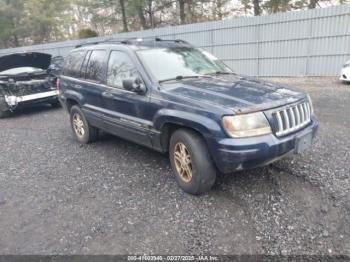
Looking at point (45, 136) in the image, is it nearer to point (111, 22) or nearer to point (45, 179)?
point (45, 179)

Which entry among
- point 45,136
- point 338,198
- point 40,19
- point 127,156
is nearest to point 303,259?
point 338,198

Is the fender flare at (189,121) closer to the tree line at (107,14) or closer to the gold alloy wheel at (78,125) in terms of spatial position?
the gold alloy wheel at (78,125)

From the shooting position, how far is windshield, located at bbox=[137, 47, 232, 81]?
4.02 metres

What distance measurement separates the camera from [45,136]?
21.7ft

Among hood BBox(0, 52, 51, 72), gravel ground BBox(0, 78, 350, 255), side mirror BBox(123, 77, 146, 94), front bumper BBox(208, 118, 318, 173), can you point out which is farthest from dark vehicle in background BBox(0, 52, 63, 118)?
front bumper BBox(208, 118, 318, 173)

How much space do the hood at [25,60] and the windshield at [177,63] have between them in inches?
241

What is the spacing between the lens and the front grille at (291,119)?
3.18 m

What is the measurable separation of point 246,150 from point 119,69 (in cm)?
231

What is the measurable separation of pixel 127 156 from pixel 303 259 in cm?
314

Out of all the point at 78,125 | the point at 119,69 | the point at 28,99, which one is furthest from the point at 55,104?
the point at 119,69

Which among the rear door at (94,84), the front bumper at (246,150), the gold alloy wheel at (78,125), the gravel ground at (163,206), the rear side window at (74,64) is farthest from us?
the gold alloy wheel at (78,125)

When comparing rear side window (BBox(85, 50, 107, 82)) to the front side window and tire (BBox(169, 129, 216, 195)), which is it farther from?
tire (BBox(169, 129, 216, 195))

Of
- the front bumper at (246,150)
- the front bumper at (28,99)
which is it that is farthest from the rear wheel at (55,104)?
the front bumper at (246,150)

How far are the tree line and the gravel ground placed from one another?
54.9ft
